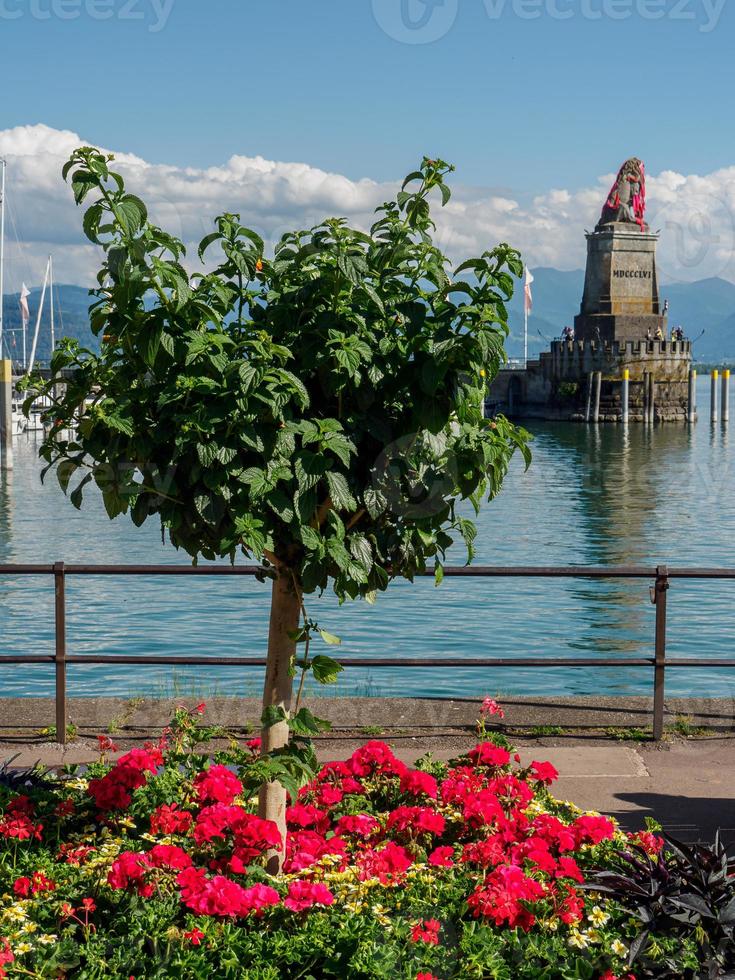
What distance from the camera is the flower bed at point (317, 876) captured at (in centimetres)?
431

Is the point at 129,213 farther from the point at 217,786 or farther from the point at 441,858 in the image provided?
the point at 441,858

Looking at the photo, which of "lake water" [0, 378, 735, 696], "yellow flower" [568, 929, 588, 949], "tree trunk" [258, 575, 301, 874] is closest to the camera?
"yellow flower" [568, 929, 588, 949]

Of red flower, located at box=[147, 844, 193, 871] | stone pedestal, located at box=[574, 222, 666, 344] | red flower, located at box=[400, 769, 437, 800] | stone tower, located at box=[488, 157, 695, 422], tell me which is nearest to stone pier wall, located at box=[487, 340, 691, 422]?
stone tower, located at box=[488, 157, 695, 422]

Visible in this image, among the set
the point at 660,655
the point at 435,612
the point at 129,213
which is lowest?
the point at 435,612

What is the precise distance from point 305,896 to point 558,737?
12.8 ft

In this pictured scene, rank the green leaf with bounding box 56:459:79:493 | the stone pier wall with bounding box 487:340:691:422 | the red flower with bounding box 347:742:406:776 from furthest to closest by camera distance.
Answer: the stone pier wall with bounding box 487:340:691:422, the red flower with bounding box 347:742:406:776, the green leaf with bounding box 56:459:79:493

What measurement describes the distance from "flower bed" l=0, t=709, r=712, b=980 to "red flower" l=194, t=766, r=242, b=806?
0.04 feet

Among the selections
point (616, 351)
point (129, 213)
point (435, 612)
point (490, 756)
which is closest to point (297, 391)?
point (129, 213)

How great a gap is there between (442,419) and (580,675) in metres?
18.2

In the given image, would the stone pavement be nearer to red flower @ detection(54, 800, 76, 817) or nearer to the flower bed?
the flower bed

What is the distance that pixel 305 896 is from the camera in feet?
15.3

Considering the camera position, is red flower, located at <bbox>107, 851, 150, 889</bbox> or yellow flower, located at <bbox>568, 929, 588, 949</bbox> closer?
yellow flower, located at <bbox>568, 929, 588, 949</bbox>

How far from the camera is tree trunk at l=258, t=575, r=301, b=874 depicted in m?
5.27

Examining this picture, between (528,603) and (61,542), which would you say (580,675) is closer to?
(528,603)
